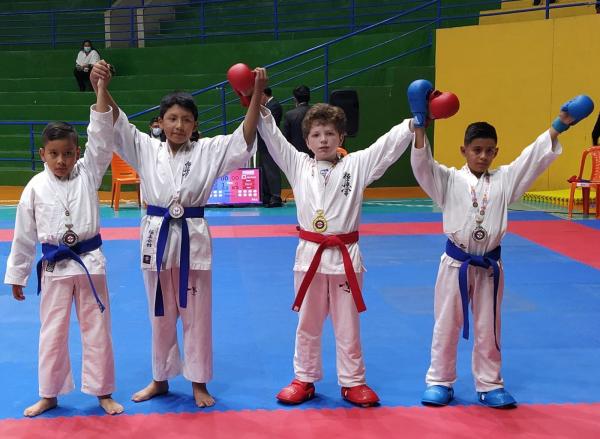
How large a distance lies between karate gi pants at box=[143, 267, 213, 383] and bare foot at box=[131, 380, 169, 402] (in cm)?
4

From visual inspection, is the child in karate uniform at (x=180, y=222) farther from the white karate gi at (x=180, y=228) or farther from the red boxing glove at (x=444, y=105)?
the red boxing glove at (x=444, y=105)

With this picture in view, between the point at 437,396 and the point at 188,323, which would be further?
the point at 188,323

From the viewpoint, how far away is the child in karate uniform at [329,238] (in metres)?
3.51

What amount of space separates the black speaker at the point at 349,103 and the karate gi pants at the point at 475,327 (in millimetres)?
6490

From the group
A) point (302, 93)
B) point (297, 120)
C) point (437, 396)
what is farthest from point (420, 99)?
point (302, 93)

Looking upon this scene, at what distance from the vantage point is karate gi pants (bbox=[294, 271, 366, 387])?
3.54 metres

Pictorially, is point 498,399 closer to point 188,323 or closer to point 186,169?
point 188,323

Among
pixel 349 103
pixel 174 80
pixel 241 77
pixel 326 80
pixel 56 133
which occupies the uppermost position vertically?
pixel 174 80

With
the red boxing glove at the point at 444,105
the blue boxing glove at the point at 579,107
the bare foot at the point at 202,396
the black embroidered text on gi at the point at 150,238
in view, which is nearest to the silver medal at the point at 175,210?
the black embroidered text on gi at the point at 150,238

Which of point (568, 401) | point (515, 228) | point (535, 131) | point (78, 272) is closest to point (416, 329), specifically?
point (568, 401)

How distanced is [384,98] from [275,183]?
2720 mm

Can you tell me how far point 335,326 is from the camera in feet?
11.8

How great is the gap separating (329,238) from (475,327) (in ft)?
2.77

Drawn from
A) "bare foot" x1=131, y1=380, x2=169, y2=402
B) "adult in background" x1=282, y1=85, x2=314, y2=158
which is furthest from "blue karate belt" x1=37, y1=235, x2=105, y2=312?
"adult in background" x1=282, y1=85, x2=314, y2=158
